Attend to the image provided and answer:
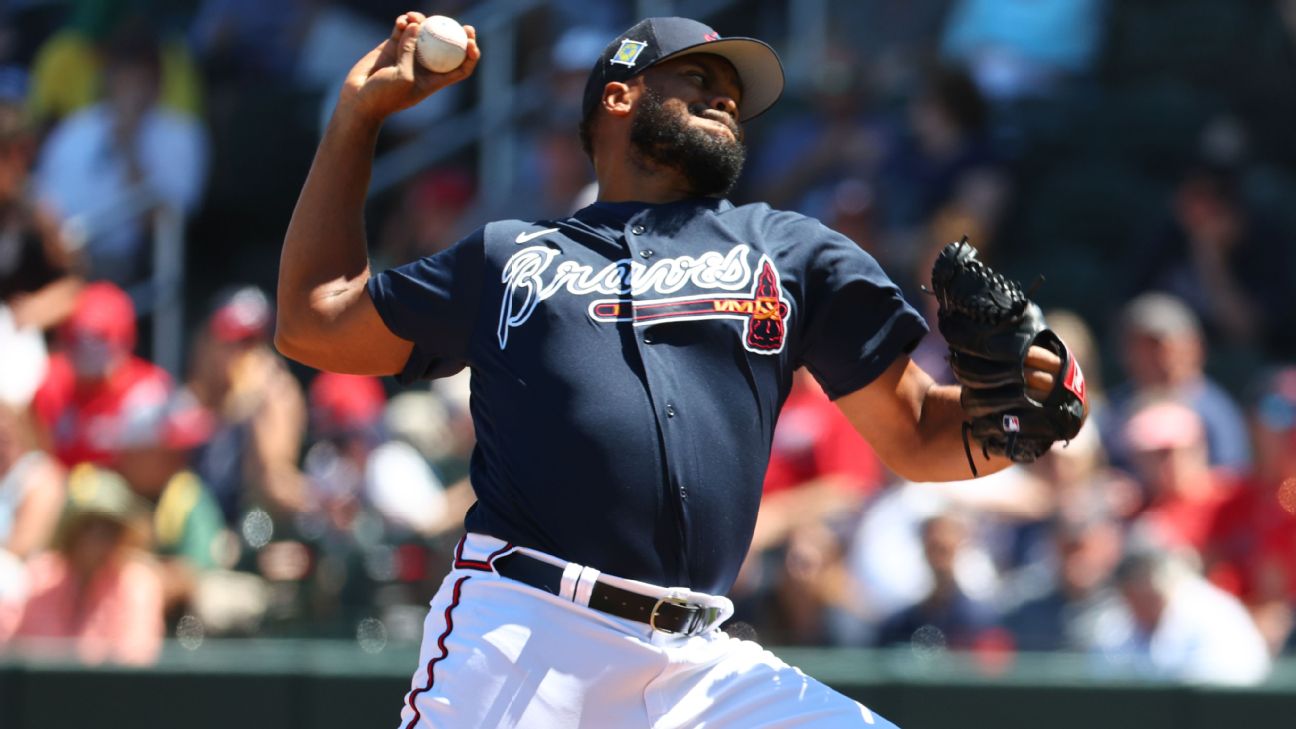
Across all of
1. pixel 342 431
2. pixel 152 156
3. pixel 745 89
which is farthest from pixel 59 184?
pixel 745 89

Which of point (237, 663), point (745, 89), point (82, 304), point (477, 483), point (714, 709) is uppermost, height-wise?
point (745, 89)

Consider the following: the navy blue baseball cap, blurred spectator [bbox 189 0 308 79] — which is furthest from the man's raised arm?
blurred spectator [bbox 189 0 308 79]

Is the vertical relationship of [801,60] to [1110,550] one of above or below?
above

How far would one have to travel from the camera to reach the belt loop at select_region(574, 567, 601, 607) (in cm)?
331

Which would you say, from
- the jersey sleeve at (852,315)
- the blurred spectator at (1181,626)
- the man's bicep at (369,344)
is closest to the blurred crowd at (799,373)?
the blurred spectator at (1181,626)

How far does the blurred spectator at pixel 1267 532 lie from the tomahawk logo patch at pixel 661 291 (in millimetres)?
3540

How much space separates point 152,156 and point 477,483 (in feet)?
22.0

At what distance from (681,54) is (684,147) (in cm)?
18

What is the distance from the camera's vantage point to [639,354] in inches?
135

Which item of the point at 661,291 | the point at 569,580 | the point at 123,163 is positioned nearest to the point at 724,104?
the point at 661,291

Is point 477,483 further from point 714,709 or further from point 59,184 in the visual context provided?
point 59,184

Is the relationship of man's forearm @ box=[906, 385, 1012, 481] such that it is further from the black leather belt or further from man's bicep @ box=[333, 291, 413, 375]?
man's bicep @ box=[333, 291, 413, 375]

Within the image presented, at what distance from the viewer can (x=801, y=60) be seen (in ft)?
33.5

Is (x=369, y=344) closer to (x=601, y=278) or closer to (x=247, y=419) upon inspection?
(x=601, y=278)
